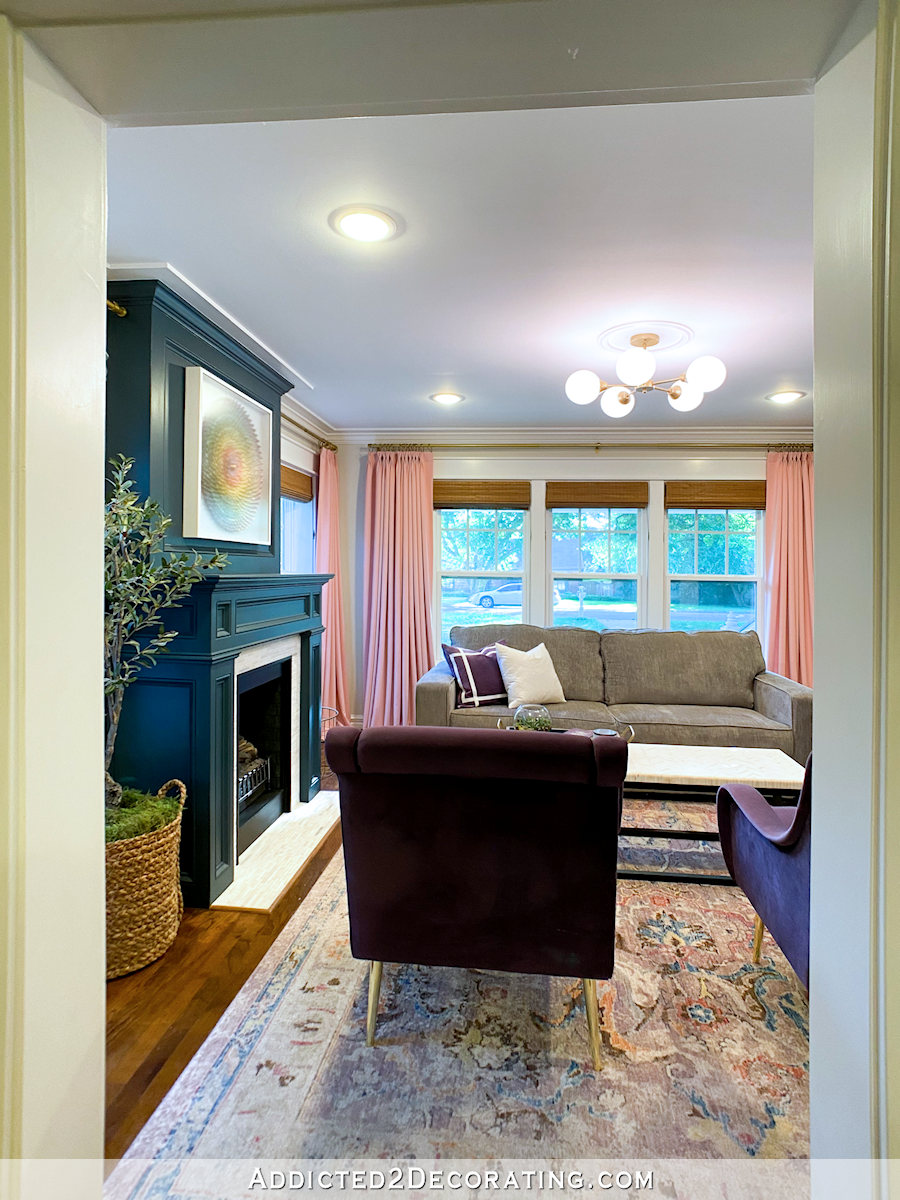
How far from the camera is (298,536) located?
486cm

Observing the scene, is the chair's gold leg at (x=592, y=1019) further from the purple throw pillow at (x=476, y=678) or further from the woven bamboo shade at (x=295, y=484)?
the woven bamboo shade at (x=295, y=484)

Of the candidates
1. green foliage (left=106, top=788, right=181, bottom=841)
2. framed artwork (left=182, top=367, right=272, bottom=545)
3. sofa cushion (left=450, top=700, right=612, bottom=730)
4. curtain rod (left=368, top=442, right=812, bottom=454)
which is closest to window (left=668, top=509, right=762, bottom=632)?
curtain rod (left=368, top=442, right=812, bottom=454)

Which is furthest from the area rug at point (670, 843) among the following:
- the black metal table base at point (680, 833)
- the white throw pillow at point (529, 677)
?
the white throw pillow at point (529, 677)

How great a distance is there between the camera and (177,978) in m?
1.93

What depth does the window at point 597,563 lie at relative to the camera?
507cm

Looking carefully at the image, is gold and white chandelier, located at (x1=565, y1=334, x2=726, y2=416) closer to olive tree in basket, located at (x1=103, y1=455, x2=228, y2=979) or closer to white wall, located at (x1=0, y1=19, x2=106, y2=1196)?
olive tree in basket, located at (x1=103, y1=455, x2=228, y2=979)

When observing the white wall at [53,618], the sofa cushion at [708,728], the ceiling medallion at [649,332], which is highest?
the ceiling medallion at [649,332]

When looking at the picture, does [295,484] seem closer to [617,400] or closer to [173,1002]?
[617,400]

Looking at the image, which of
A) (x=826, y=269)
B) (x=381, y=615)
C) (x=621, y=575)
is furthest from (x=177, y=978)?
(x=621, y=575)

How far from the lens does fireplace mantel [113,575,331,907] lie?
7.65 feet

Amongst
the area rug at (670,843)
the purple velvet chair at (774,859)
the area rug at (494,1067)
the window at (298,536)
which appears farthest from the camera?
the window at (298,536)

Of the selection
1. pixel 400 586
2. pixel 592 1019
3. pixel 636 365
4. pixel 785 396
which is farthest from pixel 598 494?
pixel 592 1019

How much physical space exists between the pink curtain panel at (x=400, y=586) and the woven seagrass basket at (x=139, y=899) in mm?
2861

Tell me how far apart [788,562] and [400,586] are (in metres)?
3.10
